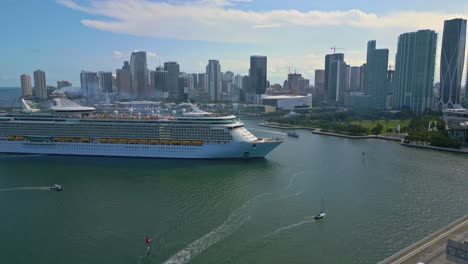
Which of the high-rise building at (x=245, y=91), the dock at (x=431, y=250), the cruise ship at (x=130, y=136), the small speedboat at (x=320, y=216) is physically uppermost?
the high-rise building at (x=245, y=91)

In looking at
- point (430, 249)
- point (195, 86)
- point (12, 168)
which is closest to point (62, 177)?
point (12, 168)

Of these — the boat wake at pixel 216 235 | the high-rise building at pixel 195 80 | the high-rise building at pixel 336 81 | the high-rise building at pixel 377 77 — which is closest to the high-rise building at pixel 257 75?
the high-rise building at pixel 336 81

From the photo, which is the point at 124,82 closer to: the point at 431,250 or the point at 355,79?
the point at 355,79

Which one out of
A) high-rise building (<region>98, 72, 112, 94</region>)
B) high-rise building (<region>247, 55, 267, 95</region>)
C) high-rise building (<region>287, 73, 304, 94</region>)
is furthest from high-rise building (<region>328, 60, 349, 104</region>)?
high-rise building (<region>98, 72, 112, 94</region>)

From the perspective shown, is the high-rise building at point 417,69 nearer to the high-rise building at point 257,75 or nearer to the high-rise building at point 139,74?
the high-rise building at point 257,75

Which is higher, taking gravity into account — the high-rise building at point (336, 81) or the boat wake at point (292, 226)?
the high-rise building at point (336, 81)

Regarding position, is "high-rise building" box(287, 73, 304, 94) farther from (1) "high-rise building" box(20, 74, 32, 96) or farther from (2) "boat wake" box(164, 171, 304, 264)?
(2) "boat wake" box(164, 171, 304, 264)
